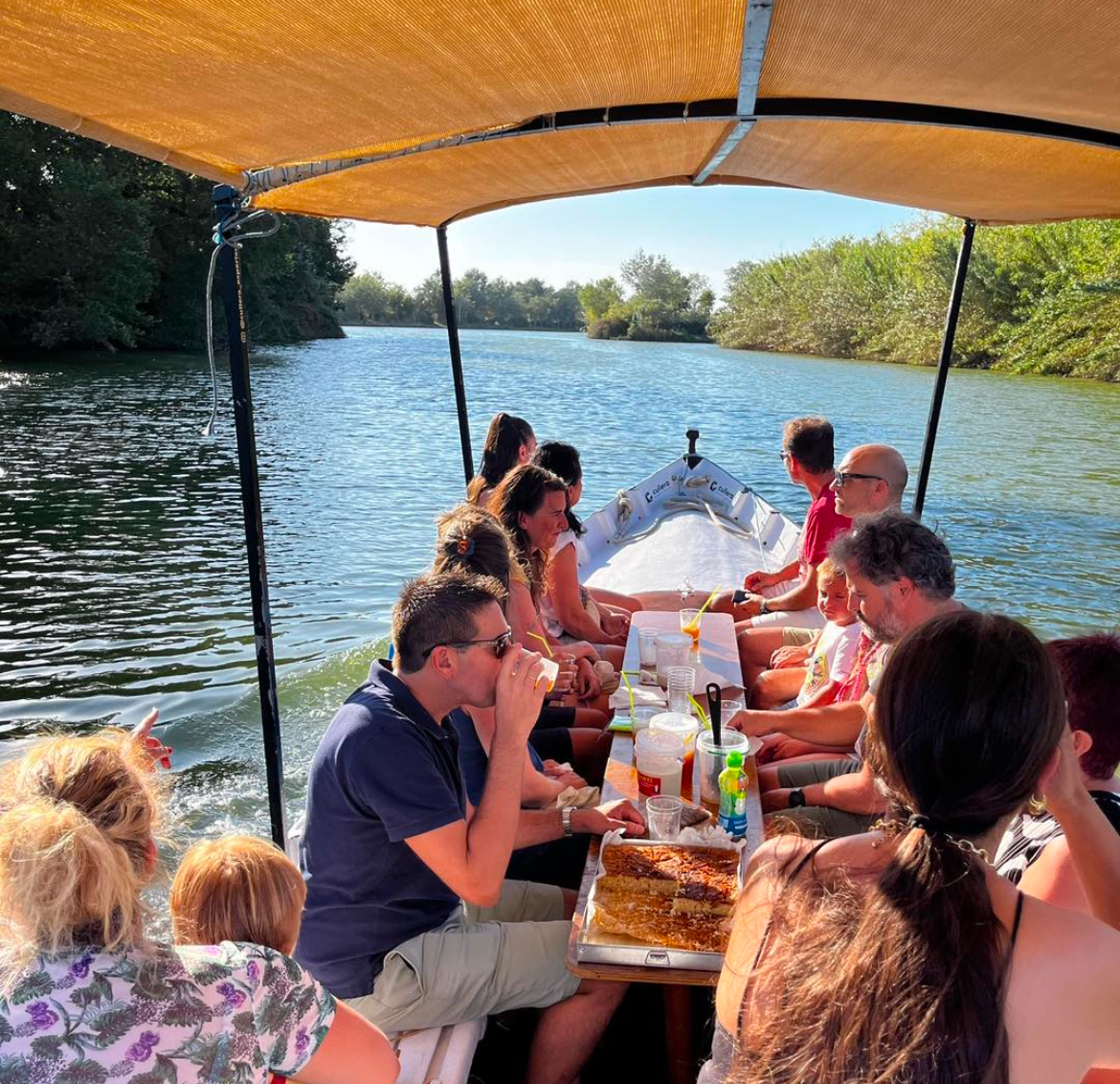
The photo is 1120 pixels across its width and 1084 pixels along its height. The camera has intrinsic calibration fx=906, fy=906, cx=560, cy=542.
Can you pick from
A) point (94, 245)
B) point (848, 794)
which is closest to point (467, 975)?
point (848, 794)

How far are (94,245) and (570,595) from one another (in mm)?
27364

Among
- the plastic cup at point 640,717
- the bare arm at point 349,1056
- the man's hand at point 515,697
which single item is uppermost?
the man's hand at point 515,697

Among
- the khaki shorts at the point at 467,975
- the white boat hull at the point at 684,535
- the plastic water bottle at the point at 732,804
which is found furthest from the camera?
the white boat hull at the point at 684,535

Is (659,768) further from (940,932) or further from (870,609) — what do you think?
(940,932)

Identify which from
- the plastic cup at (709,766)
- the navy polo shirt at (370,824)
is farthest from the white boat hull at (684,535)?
the navy polo shirt at (370,824)

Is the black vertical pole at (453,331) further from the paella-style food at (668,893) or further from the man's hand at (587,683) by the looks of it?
the paella-style food at (668,893)

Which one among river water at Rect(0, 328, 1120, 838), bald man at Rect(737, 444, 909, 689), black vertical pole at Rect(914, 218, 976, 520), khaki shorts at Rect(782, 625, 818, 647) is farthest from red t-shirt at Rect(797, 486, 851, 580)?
river water at Rect(0, 328, 1120, 838)

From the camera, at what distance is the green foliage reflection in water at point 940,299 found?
26.8m

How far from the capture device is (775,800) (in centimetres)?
264

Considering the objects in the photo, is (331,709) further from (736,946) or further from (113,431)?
(113,431)

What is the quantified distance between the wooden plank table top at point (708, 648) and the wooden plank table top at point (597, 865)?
0.52 meters

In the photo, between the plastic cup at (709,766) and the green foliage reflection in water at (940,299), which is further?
the green foliage reflection in water at (940,299)

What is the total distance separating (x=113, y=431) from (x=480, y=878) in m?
15.2

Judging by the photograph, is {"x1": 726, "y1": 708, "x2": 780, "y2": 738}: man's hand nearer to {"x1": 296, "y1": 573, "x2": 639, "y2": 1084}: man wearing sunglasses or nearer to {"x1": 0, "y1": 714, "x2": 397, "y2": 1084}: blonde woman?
{"x1": 296, "y1": 573, "x2": 639, "y2": 1084}: man wearing sunglasses
